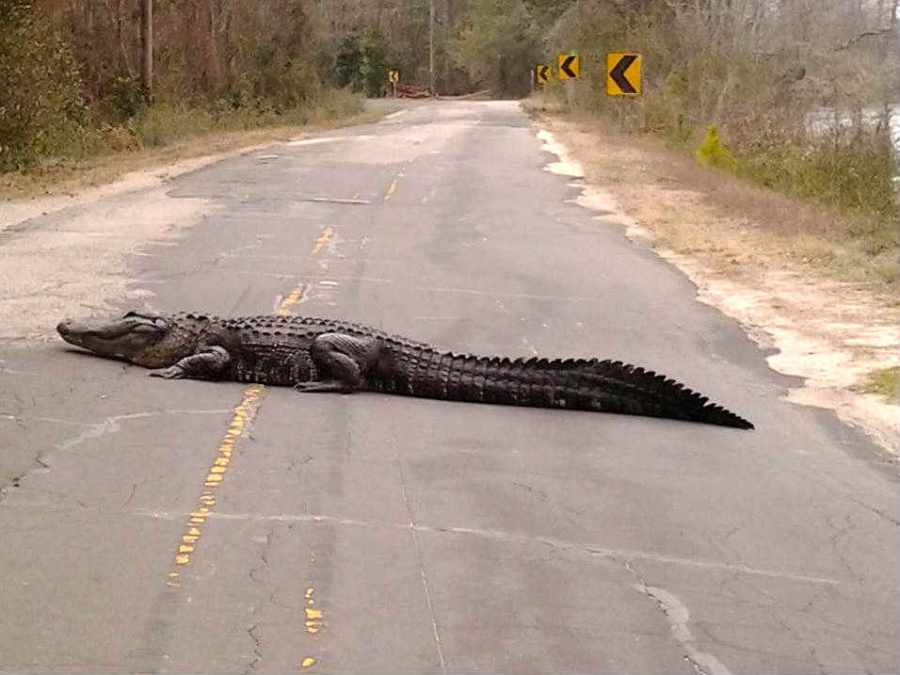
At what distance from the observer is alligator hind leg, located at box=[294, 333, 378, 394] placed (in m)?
9.26

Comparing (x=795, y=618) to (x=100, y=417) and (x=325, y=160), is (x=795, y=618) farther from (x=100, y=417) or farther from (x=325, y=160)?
(x=325, y=160)

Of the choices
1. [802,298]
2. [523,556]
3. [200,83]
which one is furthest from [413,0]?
[523,556]

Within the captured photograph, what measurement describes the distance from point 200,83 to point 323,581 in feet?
131

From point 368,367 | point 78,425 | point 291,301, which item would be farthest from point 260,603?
point 291,301

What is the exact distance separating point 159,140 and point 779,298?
77.4 ft

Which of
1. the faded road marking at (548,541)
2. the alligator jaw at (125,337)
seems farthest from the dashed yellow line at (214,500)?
the alligator jaw at (125,337)

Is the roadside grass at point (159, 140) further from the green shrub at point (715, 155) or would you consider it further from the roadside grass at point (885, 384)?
the roadside grass at point (885, 384)

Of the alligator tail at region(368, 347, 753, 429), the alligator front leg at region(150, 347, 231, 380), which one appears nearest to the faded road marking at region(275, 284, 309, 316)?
the alligator front leg at region(150, 347, 231, 380)

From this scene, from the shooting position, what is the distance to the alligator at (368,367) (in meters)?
9.03

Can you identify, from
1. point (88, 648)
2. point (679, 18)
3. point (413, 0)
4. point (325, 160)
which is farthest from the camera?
point (413, 0)

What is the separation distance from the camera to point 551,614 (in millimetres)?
5445

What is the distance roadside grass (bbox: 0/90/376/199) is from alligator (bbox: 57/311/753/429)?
12785 millimetres

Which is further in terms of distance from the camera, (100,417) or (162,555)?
(100,417)

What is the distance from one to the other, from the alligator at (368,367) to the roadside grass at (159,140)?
1279 centimetres
